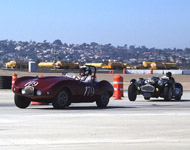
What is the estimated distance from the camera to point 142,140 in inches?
384

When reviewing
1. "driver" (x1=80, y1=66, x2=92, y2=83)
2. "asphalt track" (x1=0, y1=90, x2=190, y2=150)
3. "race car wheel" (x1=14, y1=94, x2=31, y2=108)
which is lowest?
"asphalt track" (x1=0, y1=90, x2=190, y2=150)

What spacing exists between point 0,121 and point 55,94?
4199mm

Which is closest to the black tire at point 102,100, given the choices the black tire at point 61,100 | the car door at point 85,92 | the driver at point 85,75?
the car door at point 85,92

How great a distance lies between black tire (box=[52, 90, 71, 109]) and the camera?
17000 millimetres

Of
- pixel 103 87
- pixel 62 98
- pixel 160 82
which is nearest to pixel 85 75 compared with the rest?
pixel 103 87

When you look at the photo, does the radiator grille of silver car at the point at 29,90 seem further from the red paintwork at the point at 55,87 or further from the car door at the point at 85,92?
the car door at the point at 85,92

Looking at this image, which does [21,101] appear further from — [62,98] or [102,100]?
[102,100]

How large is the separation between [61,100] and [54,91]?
1.68ft

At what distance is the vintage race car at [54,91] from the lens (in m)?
16.8

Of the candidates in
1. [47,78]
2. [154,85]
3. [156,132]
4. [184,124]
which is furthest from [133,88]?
[156,132]

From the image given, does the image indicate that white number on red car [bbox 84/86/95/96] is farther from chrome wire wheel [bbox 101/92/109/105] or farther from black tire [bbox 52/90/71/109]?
black tire [bbox 52/90/71/109]

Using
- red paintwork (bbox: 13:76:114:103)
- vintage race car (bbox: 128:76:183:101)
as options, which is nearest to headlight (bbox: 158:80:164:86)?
vintage race car (bbox: 128:76:183:101)

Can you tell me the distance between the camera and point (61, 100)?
56.5ft

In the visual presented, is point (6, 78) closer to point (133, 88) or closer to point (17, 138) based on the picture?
point (133, 88)
